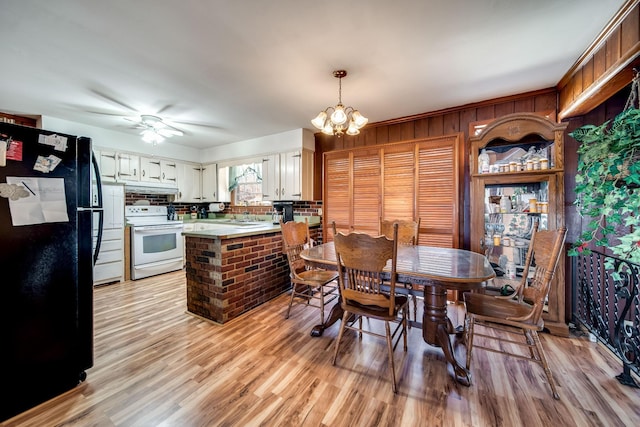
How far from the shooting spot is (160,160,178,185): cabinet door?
181 inches

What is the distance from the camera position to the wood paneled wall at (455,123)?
2.72m

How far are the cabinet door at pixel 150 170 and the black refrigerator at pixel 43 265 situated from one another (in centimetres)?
296

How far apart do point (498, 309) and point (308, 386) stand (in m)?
1.50

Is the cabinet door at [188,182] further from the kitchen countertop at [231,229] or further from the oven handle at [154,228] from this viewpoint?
the oven handle at [154,228]

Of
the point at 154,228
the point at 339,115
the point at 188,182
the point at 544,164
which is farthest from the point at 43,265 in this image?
the point at 544,164

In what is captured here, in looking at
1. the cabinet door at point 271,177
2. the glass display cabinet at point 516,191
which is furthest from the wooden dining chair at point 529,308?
the cabinet door at point 271,177

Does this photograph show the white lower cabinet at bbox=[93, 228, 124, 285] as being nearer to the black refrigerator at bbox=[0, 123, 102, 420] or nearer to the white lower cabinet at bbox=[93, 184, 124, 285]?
the white lower cabinet at bbox=[93, 184, 124, 285]

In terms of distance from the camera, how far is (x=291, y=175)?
4031 millimetres

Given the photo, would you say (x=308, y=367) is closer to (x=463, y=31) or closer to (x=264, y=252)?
(x=264, y=252)

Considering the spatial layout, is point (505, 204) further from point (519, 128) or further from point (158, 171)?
point (158, 171)

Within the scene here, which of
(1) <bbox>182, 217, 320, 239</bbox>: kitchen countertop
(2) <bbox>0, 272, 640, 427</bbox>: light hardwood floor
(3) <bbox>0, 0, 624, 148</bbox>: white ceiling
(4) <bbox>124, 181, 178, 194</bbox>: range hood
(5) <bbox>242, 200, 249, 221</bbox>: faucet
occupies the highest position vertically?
(3) <bbox>0, 0, 624, 148</bbox>: white ceiling

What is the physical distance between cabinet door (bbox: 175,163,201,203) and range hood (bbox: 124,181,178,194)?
140mm

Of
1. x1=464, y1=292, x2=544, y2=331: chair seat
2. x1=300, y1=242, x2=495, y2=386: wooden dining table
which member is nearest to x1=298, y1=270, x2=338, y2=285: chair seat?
x1=300, y1=242, x2=495, y2=386: wooden dining table

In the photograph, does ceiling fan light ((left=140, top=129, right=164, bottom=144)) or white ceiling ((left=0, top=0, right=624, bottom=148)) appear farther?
ceiling fan light ((left=140, top=129, right=164, bottom=144))
